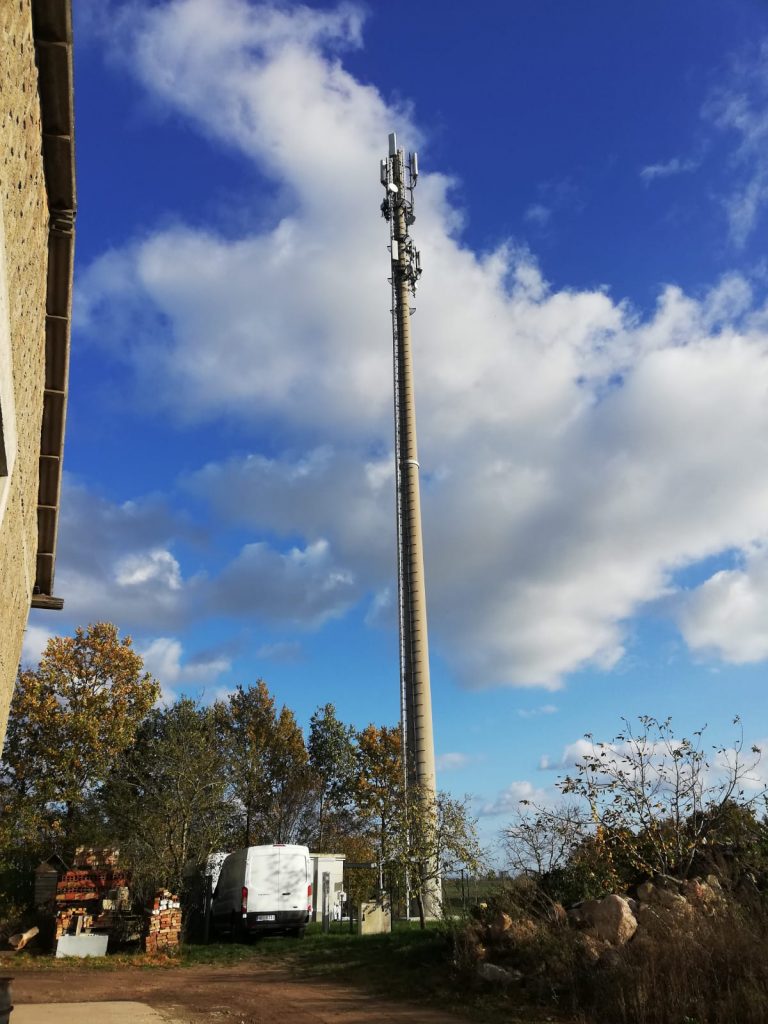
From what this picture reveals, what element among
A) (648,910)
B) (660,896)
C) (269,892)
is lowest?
(648,910)

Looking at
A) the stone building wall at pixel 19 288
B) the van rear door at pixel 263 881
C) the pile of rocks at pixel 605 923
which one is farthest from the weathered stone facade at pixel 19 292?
the van rear door at pixel 263 881

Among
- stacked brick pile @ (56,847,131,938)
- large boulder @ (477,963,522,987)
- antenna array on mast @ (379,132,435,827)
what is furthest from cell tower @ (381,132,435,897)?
large boulder @ (477,963,522,987)

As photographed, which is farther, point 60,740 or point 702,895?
point 60,740

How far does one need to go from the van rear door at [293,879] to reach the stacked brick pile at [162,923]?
102 inches

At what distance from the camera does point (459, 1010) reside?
10.7 meters

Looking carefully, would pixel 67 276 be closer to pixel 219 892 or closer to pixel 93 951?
pixel 93 951

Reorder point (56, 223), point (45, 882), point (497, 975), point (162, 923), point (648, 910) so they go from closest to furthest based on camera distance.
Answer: point (56, 223) < point (648, 910) < point (497, 975) < point (162, 923) < point (45, 882)

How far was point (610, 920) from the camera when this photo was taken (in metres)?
11.2

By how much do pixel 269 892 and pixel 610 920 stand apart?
1067 centimetres

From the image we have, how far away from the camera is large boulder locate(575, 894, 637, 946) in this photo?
35.7 ft

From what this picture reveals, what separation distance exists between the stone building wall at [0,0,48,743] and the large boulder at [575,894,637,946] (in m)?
8.49

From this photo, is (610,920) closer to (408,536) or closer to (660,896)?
(660,896)

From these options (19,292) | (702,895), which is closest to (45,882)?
(702,895)

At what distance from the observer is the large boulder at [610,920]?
10.9 metres
